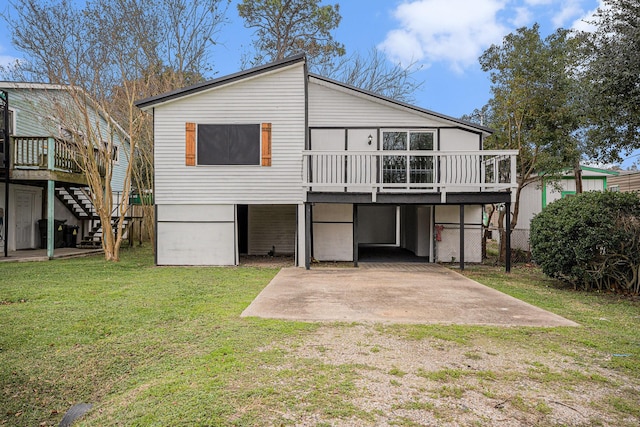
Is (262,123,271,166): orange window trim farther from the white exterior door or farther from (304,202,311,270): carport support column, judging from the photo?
the white exterior door

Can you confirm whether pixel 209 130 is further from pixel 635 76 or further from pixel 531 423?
pixel 531 423

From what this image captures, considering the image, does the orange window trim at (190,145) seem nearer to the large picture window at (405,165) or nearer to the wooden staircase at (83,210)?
the large picture window at (405,165)

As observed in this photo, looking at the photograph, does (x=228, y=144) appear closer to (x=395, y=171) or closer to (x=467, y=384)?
(x=395, y=171)

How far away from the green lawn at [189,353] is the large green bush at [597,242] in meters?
0.62

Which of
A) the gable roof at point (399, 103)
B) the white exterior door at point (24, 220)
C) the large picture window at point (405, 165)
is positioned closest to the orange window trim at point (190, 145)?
the gable roof at point (399, 103)

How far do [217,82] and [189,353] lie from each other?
28.3 feet

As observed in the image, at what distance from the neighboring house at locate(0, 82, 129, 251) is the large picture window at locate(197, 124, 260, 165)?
113 inches

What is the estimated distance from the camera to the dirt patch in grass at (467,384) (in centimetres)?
283

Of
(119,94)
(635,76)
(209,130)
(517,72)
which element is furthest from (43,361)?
(517,72)

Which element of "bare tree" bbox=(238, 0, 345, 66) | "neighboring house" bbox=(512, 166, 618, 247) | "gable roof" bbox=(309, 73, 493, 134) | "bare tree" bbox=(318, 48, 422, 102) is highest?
"bare tree" bbox=(238, 0, 345, 66)

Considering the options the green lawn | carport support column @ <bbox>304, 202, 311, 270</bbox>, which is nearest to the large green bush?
the green lawn

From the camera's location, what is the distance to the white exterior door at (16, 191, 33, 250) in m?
14.5

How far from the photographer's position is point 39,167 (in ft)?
40.6

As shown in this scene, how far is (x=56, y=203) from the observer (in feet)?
52.1
